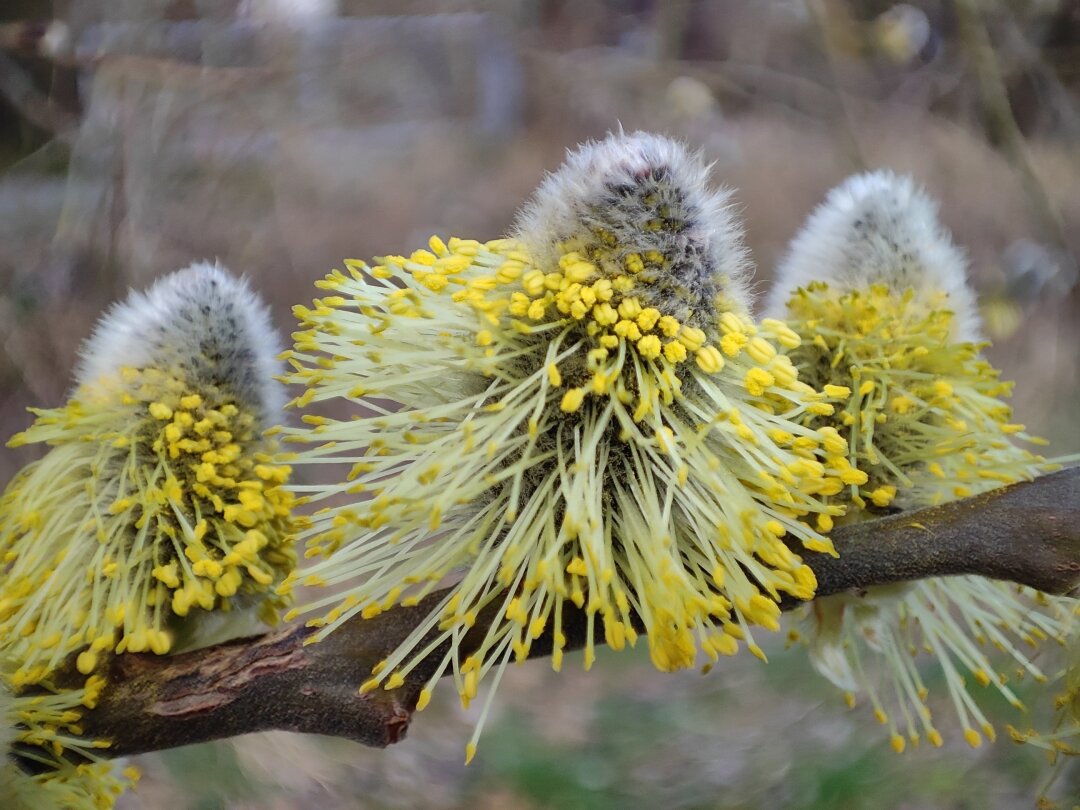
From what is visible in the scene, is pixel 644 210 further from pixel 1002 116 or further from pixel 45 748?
pixel 1002 116

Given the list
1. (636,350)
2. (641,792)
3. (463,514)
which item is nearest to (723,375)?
(636,350)

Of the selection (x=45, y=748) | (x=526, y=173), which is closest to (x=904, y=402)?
(x=45, y=748)

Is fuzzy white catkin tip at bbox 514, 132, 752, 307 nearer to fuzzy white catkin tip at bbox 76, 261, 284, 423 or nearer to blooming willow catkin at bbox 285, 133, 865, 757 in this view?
blooming willow catkin at bbox 285, 133, 865, 757

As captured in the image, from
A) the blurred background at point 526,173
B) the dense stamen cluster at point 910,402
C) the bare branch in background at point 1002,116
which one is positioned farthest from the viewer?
the bare branch in background at point 1002,116

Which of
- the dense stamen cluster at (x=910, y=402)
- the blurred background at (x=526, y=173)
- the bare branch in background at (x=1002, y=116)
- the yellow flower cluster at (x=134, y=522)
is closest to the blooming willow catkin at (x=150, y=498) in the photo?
the yellow flower cluster at (x=134, y=522)

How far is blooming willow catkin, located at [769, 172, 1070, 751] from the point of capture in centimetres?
63

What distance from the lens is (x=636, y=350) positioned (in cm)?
54

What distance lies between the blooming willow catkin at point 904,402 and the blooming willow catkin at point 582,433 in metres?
0.09

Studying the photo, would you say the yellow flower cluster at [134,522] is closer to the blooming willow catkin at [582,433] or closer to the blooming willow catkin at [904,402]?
the blooming willow catkin at [582,433]

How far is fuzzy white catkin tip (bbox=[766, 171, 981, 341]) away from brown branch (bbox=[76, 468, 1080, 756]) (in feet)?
0.68

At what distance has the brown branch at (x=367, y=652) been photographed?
54 centimetres

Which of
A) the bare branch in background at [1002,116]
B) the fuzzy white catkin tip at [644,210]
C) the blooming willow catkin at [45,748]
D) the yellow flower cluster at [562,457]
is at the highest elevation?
the bare branch in background at [1002,116]

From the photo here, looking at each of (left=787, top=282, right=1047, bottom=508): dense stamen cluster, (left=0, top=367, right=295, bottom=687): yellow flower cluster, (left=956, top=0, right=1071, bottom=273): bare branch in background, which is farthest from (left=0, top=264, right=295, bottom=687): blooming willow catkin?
(left=956, top=0, right=1071, bottom=273): bare branch in background

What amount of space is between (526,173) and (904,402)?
1.43 m
